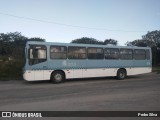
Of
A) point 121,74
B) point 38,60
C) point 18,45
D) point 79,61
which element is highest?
point 18,45

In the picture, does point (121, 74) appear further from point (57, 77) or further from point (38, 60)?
point (38, 60)

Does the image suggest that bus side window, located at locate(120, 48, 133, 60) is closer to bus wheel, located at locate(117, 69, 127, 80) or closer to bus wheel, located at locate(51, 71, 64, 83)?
bus wheel, located at locate(117, 69, 127, 80)

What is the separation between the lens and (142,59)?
23.0 meters

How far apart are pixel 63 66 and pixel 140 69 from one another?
7.76m

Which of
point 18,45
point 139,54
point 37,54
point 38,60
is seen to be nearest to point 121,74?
point 139,54

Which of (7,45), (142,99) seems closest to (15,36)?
(7,45)

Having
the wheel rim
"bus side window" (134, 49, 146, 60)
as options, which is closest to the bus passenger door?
the wheel rim

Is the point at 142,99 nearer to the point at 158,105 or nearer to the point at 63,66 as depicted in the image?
the point at 158,105

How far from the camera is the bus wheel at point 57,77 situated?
18.1 meters

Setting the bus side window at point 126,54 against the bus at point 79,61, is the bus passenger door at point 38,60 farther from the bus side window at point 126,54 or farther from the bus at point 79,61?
the bus side window at point 126,54

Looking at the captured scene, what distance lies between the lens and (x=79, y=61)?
764 inches

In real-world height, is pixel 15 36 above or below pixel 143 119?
above

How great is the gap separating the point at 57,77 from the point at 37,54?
2183mm

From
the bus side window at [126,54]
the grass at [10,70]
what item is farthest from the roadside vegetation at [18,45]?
the bus side window at [126,54]
